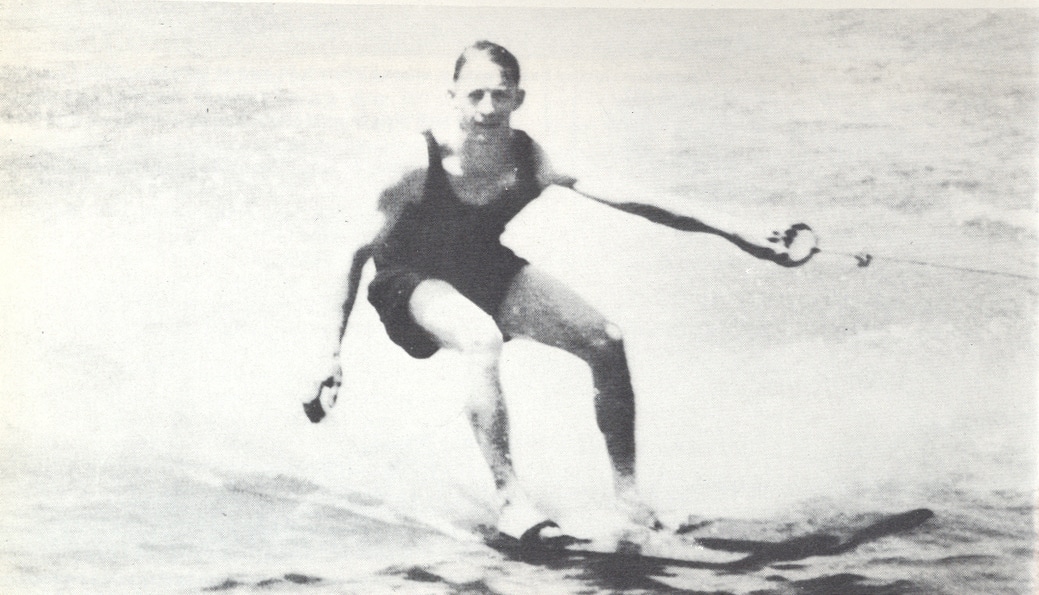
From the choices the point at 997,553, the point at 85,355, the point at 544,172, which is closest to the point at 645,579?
the point at 997,553

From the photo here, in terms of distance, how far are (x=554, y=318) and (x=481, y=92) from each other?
505 mm

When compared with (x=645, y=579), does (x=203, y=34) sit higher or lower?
higher

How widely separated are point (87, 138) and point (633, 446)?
1.33 meters

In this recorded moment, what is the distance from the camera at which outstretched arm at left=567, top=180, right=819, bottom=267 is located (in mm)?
1711

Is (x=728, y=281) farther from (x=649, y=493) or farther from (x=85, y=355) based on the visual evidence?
(x=85, y=355)

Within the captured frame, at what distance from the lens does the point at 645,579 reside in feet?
5.51

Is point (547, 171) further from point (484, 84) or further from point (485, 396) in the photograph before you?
point (485, 396)

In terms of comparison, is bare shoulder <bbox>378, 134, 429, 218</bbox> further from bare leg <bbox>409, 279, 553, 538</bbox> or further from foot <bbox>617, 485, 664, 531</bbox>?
foot <bbox>617, 485, 664, 531</bbox>

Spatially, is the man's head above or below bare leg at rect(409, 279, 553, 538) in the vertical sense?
above

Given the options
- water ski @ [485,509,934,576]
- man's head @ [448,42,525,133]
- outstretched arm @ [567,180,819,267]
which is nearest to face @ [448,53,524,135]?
man's head @ [448,42,525,133]

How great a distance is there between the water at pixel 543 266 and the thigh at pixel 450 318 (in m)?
0.06

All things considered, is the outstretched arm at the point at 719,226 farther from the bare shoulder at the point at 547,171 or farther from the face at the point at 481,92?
the face at the point at 481,92

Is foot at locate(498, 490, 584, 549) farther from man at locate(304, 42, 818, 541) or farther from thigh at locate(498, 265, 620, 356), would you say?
thigh at locate(498, 265, 620, 356)

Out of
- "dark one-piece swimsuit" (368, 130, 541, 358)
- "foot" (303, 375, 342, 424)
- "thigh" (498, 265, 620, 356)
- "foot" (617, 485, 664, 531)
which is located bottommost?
"foot" (617, 485, 664, 531)
